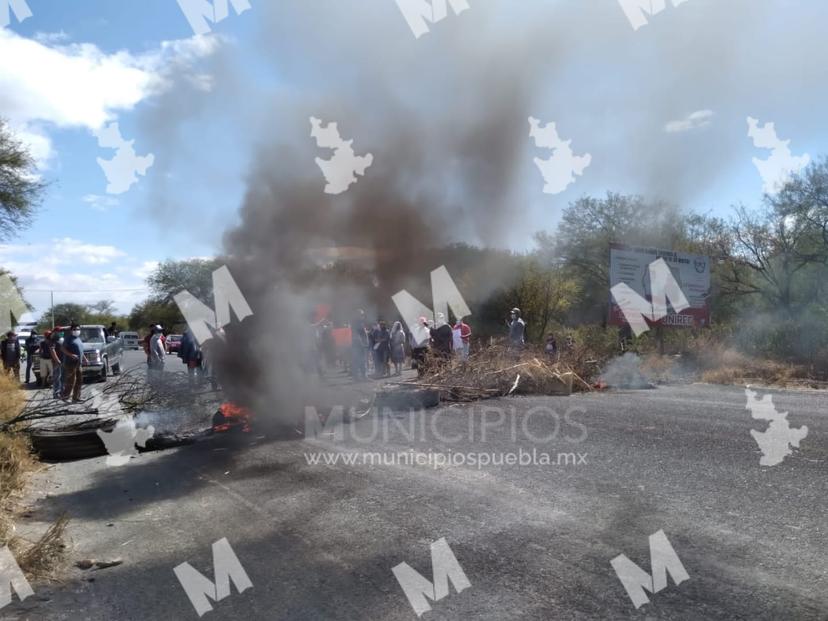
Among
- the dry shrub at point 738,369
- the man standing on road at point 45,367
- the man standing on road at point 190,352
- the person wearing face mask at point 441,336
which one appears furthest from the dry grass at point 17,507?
the dry shrub at point 738,369

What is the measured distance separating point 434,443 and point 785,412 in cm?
546

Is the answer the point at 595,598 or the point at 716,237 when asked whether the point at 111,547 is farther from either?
the point at 716,237

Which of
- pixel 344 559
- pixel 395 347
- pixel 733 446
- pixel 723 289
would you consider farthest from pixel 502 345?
pixel 723 289

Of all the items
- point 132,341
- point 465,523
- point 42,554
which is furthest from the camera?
point 132,341

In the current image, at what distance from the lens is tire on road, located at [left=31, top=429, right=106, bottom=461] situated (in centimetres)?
821

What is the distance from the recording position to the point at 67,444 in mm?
8367

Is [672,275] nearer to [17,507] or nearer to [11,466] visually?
[11,466]

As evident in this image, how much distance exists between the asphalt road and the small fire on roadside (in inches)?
17.1

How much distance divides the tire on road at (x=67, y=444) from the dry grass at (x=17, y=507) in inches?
14.9

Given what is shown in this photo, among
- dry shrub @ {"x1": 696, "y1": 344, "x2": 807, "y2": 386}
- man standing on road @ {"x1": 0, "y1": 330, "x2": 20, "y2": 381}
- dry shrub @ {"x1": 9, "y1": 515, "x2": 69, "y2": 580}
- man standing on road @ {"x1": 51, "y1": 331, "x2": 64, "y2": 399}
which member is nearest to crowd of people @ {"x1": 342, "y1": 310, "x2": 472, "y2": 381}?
man standing on road @ {"x1": 51, "y1": 331, "x2": 64, "y2": 399}

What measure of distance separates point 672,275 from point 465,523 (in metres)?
16.9

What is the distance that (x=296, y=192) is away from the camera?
9.86 m

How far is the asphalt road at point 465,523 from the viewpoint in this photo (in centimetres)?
390

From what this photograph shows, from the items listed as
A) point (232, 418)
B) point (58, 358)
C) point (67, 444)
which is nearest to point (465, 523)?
point (232, 418)
